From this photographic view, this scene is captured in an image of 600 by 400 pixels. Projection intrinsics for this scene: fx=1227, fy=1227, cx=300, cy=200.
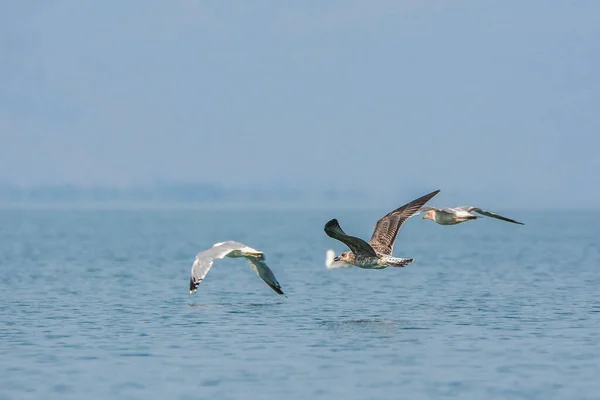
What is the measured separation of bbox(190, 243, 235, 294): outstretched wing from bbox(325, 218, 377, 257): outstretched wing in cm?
274

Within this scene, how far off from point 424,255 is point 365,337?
40.3 meters

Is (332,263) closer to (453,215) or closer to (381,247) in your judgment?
(381,247)

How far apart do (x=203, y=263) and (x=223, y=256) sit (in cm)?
83

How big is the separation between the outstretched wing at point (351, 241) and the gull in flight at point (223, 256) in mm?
1903

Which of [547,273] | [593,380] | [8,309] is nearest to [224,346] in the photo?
[593,380]

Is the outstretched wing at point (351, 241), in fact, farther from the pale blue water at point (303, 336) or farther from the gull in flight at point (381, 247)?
the pale blue water at point (303, 336)

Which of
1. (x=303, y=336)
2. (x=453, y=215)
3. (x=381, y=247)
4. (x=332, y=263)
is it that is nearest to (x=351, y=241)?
(x=332, y=263)

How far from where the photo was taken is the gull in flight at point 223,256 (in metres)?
25.2

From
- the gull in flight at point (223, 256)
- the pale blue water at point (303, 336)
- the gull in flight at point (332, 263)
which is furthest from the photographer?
the gull in flight at point (332, 263)

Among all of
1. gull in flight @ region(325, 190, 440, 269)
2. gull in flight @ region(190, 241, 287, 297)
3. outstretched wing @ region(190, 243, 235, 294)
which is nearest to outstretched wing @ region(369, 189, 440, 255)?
gull in flight @ region(325, 190, 440, 269)

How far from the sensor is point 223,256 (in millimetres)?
26344

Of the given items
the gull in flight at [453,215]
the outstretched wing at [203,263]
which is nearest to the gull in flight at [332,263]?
the outstretched wing at [203,263]

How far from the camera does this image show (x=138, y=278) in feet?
145

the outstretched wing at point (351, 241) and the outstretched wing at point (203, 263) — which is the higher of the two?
the outstretched wing at point (351, 241)
